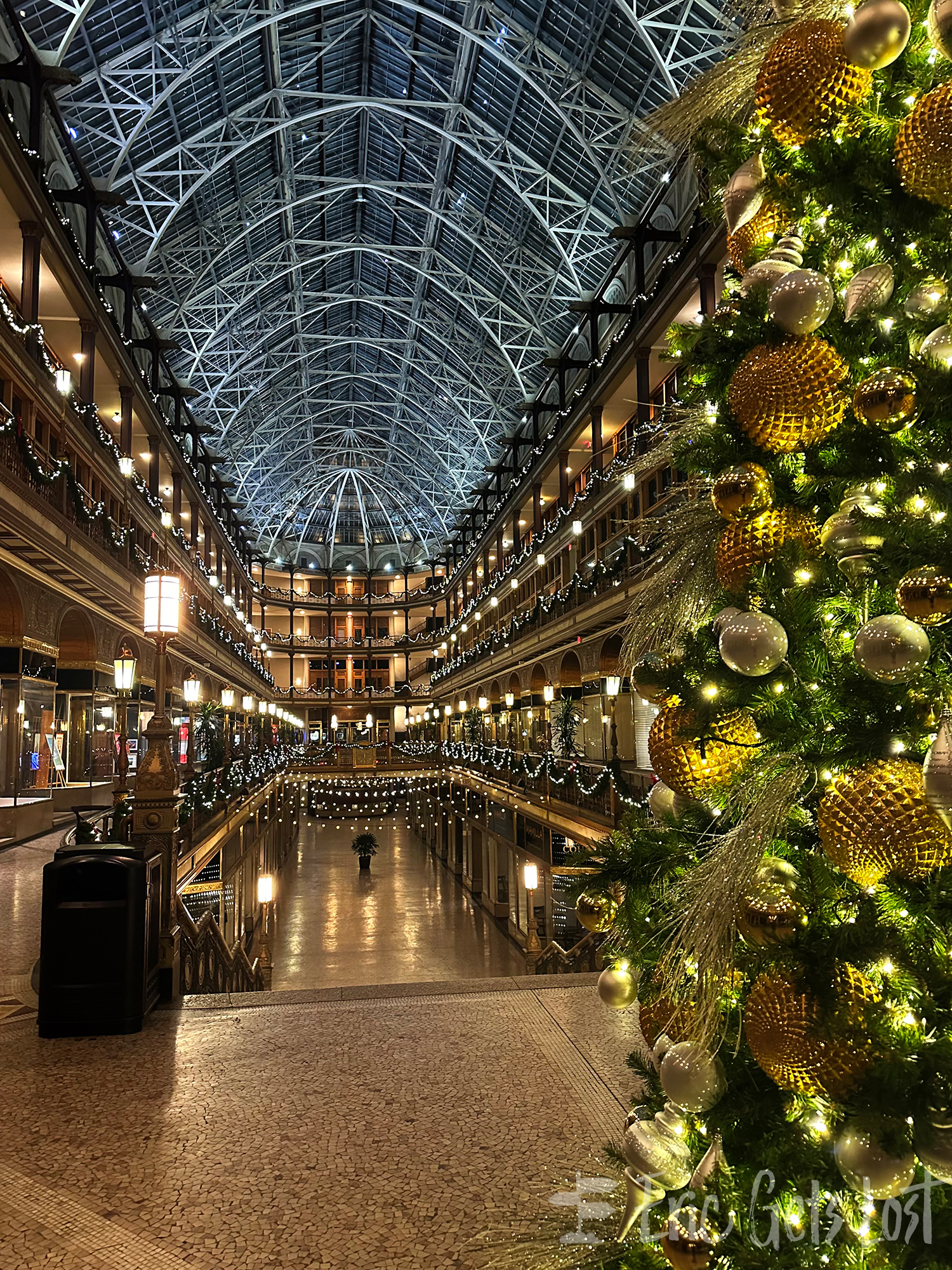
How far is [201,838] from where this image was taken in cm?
1543

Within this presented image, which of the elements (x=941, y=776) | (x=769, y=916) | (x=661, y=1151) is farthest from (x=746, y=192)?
(x=661, y=1151)

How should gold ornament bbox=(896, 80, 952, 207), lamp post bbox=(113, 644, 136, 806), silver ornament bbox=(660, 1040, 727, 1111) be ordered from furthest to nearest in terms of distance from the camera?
lamp post bbox=(113, 644, 136, 806), silver ornament bbox=(660, 1040, 727, 1111), gold ornament bbox=(896, 80, 952, 207)

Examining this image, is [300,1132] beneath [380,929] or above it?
above

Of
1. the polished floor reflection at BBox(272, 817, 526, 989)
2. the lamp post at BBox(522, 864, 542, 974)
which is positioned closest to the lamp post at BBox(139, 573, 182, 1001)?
the polished floor reflection at BBox(272, 817, 526, 989)

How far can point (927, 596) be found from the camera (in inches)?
69.7

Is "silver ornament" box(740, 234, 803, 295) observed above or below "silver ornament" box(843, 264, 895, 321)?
above

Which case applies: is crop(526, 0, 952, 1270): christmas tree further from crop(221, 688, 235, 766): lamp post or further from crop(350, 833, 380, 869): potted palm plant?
crop(350, 833, 380, 869): potted palm plant

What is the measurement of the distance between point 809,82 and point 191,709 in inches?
1383

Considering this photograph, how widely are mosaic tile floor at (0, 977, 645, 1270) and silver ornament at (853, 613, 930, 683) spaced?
227 cm

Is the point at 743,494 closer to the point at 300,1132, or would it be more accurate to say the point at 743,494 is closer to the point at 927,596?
the point at 927,596

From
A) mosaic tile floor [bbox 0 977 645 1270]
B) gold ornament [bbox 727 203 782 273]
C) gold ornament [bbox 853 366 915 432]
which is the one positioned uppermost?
gold ornament [bbox 727 203 782 273]

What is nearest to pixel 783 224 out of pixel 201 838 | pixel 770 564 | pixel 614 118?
pixel 770 564

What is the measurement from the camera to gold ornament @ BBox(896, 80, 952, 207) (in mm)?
1970

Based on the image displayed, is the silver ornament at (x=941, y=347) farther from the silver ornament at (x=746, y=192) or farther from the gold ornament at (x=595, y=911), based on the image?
the gold ornament at (x=595, y=911)
